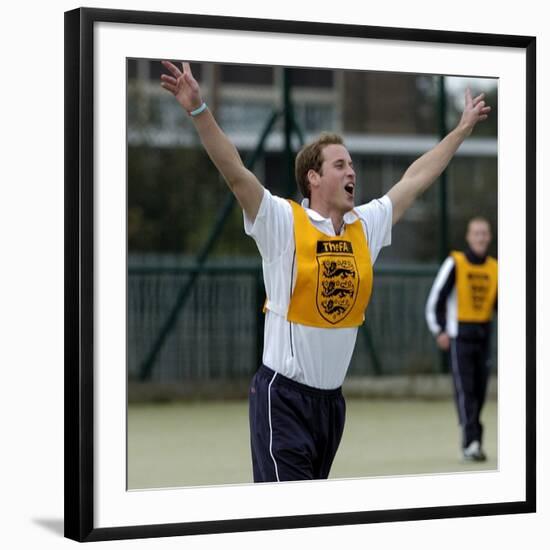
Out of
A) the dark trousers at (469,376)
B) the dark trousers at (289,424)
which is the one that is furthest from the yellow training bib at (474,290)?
the dark trousers at (289,424)

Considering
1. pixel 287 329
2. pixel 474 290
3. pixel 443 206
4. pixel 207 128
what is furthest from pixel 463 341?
pixel 207 128

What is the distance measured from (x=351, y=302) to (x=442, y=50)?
1.36 metres

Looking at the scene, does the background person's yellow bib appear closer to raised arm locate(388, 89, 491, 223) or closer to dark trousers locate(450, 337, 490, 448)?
raised arm locate(388, 89, 491, 223)

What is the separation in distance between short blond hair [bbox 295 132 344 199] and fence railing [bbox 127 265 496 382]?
256 inches

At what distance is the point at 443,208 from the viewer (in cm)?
1425

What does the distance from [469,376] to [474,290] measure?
1.95 ft

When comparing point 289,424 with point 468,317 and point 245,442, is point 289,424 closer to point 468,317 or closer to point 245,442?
point 468,317

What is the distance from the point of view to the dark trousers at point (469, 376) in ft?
32.9

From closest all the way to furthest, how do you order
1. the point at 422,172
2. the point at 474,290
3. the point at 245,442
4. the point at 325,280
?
the point at 325,280 < the point at 422,172 < the point at 474,290 < the point at 245,442

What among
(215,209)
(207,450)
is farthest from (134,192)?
(207,450)

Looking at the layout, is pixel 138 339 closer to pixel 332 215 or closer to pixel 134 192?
pixel 134 192

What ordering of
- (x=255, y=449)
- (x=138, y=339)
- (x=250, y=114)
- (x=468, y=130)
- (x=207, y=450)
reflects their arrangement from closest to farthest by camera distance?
1. (x=255, y=449)
2. (x=468, y=130)
3. (x=207, y=450)
4. (x=138, y=339)
5. (x=250, y=114)

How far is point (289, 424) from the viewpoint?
20.9ft

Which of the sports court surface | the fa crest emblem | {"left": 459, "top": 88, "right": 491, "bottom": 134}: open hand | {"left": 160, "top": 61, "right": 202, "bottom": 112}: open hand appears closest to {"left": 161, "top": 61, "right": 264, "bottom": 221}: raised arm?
→ {"left": 160, "top": 61, "right": 202, "bottom": 112}: open hand
